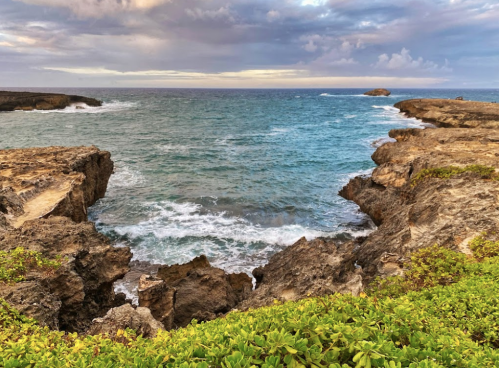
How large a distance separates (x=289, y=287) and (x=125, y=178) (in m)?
24.4

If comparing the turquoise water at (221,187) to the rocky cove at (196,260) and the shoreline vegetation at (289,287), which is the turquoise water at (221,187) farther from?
the rocky cove at (196,260)

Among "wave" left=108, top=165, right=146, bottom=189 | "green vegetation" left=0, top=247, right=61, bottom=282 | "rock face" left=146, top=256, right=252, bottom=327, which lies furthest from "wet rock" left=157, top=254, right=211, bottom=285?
"wave" left=108, top=165, right=146, bottom=189

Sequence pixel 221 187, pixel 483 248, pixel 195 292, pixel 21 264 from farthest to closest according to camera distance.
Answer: pixel 221 187
pixel 195 292
pixel 483 248
pixel 21 264

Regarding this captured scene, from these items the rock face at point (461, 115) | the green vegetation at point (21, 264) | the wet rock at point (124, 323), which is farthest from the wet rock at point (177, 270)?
the rock face at point (461, 115)

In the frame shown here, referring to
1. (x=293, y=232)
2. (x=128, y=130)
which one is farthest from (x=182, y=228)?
(x=128, y=130)

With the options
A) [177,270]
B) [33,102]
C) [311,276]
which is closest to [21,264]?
[177,270]

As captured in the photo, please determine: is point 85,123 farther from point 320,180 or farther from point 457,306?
point 457,306

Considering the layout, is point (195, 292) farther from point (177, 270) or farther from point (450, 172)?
point (450, 172)

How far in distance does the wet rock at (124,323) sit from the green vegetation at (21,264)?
9.18 ft

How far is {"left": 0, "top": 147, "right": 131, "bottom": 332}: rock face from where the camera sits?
889 centimetres

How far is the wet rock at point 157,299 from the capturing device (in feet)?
36.4

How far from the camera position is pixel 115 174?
1271 inches

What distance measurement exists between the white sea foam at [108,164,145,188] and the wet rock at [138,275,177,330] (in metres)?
19.4

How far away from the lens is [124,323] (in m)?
8.15
